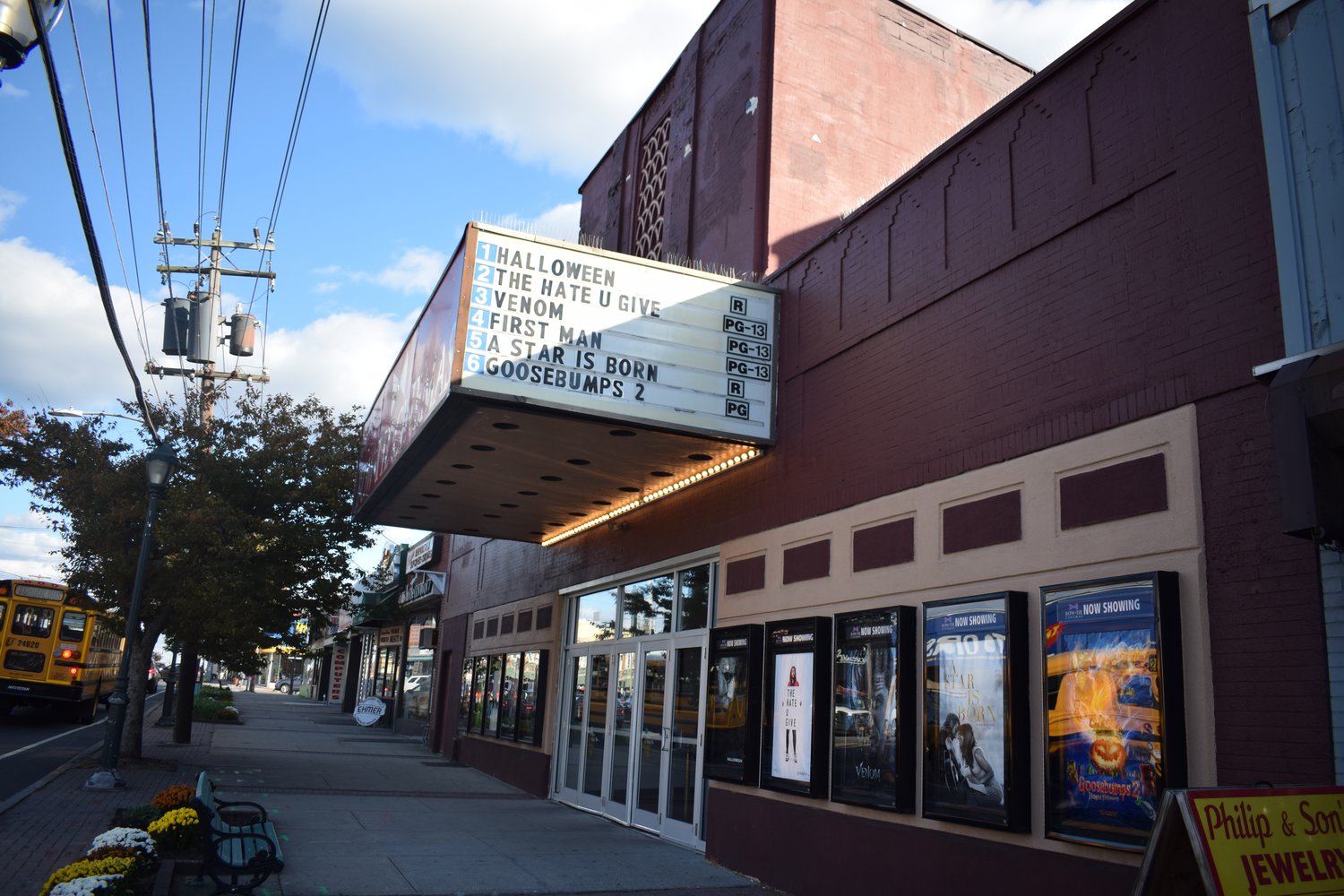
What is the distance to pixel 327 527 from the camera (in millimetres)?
18625

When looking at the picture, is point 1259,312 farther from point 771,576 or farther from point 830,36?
point 830,36

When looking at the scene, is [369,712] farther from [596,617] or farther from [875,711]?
[875,711]

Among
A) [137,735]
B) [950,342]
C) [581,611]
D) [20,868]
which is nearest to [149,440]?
[137,735]

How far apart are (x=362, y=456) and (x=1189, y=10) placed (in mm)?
13264

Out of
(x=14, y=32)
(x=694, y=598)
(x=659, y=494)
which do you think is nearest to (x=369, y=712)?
(x=659, y=494)

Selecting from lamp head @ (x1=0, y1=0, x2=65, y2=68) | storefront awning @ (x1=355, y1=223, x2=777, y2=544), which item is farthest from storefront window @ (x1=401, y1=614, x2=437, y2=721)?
lamp head @ (x1=0, y1=0, x2=65, y2=68)

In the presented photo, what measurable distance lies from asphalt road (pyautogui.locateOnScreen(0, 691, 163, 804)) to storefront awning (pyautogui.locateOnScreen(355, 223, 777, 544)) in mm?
7493

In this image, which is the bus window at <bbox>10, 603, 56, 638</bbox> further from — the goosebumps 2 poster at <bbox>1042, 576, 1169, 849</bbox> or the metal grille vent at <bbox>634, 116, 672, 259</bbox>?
the goosebumps 2 poster at <bbox>1042, 576, 1169, 849</bbox>

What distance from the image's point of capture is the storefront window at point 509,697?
18.8 meters

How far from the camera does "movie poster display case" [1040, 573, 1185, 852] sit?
5.71m

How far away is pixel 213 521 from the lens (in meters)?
16.1

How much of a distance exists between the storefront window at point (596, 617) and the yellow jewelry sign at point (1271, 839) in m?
11.1

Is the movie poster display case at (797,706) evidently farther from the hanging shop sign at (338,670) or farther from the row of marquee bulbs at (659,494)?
the hanging shop sign at (338,670)

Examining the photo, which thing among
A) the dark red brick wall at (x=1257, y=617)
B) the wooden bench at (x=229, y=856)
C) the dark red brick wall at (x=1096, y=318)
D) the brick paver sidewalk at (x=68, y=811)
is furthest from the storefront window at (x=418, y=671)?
the dark red brick wall at (x=1257, y=617)
